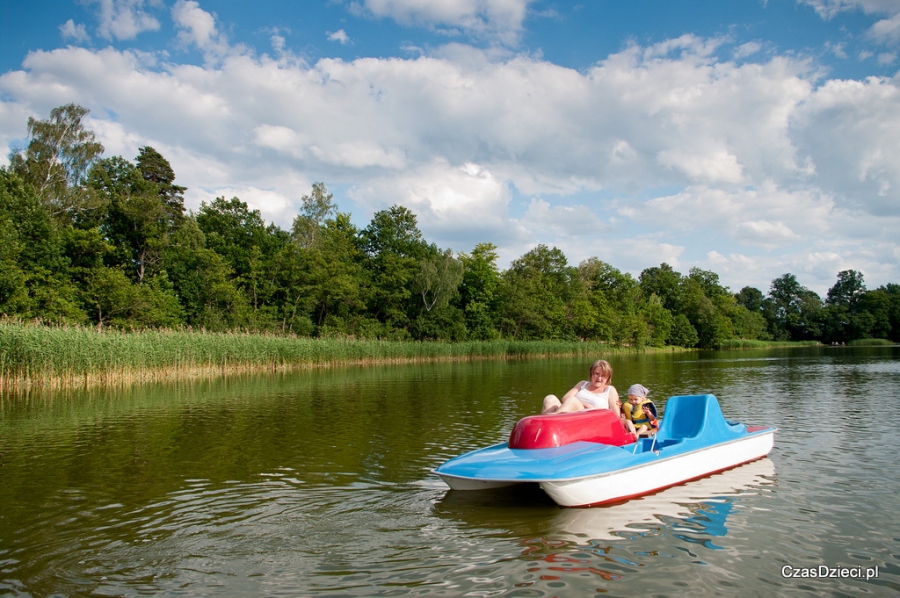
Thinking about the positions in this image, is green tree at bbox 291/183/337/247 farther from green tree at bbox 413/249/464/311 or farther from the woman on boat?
the woman on boat

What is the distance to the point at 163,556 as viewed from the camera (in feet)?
19.4

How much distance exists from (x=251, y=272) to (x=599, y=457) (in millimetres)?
47938

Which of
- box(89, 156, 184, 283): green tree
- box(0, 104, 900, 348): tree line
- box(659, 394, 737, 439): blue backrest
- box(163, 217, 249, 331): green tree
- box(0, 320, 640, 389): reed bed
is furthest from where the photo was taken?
box(163, 217, 249, 331): green tree

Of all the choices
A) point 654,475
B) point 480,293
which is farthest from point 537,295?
point 654,475

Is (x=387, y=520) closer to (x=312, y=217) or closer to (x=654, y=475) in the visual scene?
(x=654, y=475)

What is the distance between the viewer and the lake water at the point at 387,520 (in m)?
5.31

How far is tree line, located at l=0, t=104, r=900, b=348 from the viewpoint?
3719 centimetres

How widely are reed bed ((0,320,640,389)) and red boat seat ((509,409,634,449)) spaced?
18.7 metres

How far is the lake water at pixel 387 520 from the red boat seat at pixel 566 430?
0.73 metres

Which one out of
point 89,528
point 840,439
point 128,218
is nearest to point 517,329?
point 128,218

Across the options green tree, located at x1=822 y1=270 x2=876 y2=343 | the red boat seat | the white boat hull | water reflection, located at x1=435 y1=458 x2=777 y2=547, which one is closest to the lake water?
water reflection, located at x1=435 y1=458 x2=777 y2=547

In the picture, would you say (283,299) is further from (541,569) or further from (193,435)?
(541,569)

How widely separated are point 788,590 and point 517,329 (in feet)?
207

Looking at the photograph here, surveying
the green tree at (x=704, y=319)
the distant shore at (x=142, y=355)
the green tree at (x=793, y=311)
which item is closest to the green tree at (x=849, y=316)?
the green tree at (x=793, y=311)
